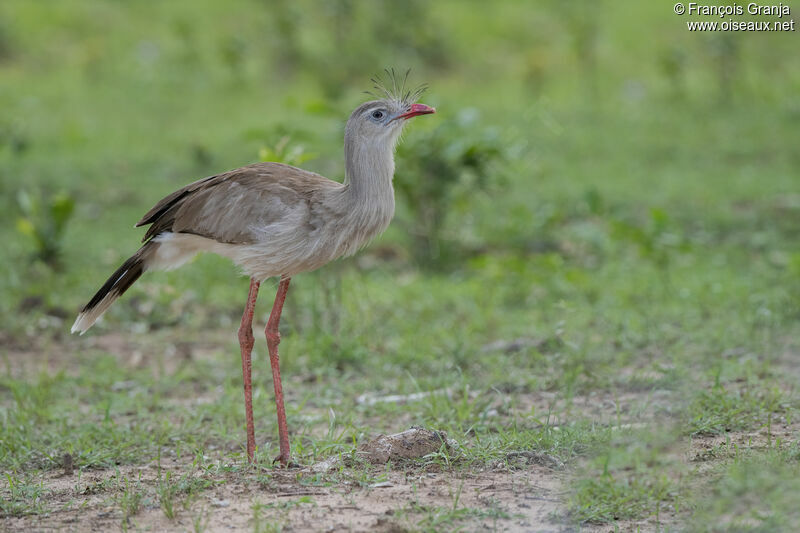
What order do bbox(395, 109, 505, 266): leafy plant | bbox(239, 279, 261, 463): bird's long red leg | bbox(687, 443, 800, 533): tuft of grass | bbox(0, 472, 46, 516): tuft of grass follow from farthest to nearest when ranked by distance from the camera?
1. bbox(395, 109, 505, 266): leafy plant
2. bbox(239, 279, 261, 463): bird's long red leg
3. bbox(0, 472, 46, 516): tuft of grass
4. bbox(687, 443, 800, 533): tuft of grass

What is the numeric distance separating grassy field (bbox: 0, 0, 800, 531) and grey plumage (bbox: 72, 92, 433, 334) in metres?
0.75

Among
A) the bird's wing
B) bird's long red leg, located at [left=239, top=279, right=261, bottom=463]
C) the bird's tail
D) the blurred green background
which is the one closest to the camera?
bird's long red leg, located at [left=239, top=279, right=261, bottom=463]

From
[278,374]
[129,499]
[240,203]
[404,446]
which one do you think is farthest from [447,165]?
[129,499]

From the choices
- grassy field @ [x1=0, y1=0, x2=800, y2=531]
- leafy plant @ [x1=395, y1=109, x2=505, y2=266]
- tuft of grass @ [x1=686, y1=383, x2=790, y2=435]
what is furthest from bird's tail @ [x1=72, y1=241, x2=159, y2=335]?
leafy plant @ [x1=395, y1=109, x2=505, y2=266]

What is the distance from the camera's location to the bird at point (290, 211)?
380 centimetres

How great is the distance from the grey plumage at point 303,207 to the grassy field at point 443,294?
749 mm

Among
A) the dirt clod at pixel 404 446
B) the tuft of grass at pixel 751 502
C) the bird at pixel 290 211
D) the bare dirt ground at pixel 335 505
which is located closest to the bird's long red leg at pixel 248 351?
the bird at pixel 290 211

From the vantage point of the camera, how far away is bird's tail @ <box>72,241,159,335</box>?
421cm

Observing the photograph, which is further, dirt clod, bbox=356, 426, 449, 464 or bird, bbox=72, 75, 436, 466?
bird, bbox=72, 75, 436, 466

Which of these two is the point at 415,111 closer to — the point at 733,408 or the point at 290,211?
the point at 290,211

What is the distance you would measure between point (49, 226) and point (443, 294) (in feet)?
8.63

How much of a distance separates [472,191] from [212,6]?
8.69 metres

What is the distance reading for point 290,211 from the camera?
Result: 3.84m

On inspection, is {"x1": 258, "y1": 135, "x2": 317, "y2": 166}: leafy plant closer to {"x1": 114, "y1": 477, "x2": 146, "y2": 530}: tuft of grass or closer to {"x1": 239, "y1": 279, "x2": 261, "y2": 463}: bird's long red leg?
{"x1": 239, "y1": 279, "x2": 261, "y2": 463}: bird's long red leg
